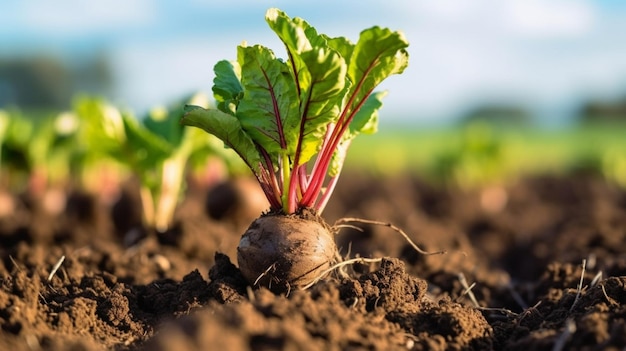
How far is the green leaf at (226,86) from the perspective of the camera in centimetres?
388

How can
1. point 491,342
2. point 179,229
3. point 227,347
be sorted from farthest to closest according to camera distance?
1. point 179,229
2. point 491,342
3. point 227,347

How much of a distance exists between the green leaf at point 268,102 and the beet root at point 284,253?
0.39 metres

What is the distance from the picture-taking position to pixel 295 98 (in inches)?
140

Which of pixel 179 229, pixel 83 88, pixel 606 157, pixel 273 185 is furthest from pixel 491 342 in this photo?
pixel 83 88

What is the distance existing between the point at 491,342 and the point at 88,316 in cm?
181

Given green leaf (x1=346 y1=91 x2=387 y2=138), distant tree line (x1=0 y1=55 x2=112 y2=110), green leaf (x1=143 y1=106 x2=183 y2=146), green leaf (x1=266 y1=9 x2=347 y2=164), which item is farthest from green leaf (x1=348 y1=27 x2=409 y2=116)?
distant tree line (x1=0 y1=55 x2=112 y2=110)

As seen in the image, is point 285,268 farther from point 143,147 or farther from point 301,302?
point 143,147

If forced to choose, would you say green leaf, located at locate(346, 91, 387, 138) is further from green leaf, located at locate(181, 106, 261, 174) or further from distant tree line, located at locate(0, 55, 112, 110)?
distant tree line, located at locate(0, 55, 112, 110)

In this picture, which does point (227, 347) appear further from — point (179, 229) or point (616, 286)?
point (179, 229)

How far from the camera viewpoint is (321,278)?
3684mm

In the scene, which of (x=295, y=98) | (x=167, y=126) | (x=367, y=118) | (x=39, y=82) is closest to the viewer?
(x=295, y=98)

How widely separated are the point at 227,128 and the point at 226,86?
1.12 ft

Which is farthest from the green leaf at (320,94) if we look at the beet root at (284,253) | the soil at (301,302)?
the soil at (301,302)

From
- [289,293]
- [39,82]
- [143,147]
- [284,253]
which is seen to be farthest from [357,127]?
[39,82]
